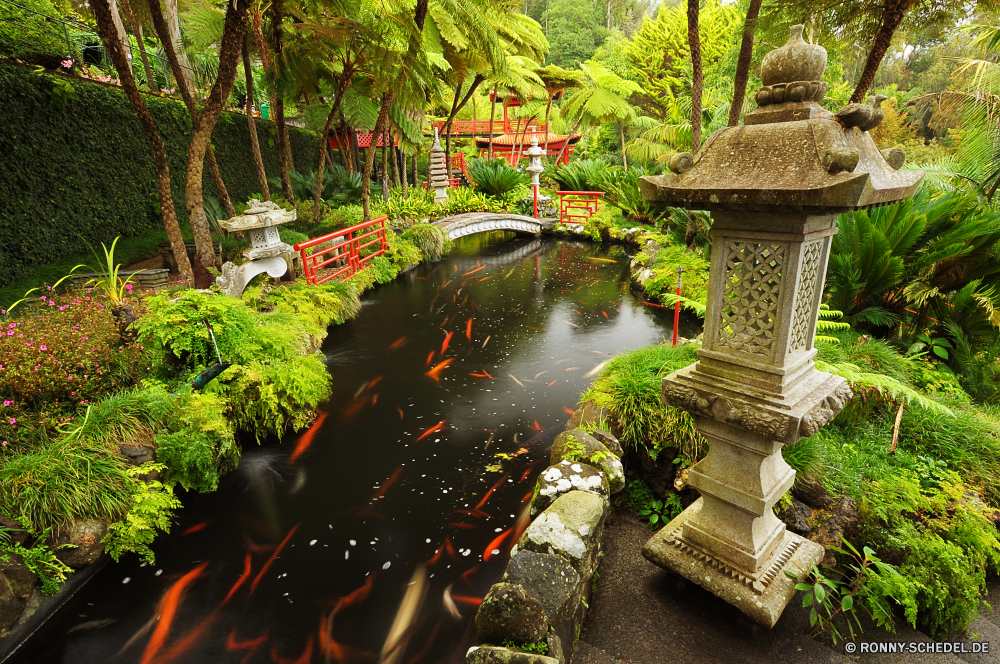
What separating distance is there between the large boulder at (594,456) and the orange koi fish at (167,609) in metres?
2.70

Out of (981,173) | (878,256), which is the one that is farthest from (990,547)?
(981,173)

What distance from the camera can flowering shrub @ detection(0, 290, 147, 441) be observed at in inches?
144

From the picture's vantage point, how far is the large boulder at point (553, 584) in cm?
226

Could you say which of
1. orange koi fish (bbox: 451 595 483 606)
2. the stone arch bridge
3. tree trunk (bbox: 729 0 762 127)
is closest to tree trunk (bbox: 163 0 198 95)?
the stone arch bridge

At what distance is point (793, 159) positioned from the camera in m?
1.90

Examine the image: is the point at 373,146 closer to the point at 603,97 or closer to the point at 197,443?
the point at 197,443

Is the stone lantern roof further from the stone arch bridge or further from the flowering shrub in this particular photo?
the stone arch bridge

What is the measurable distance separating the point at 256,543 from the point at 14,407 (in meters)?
2.13

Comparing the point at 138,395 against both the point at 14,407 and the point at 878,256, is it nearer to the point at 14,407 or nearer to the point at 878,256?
the point at 14,407

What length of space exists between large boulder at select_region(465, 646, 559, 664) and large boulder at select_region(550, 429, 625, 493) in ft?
4.98

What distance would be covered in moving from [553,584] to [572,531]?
43 centimetres

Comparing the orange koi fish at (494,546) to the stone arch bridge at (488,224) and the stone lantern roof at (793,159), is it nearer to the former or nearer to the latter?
the stone lantern roof at (793,159)

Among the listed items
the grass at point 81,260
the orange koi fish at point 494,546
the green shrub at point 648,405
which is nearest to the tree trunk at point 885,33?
the green shrub at point 648,405

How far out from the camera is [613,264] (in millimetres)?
11359
